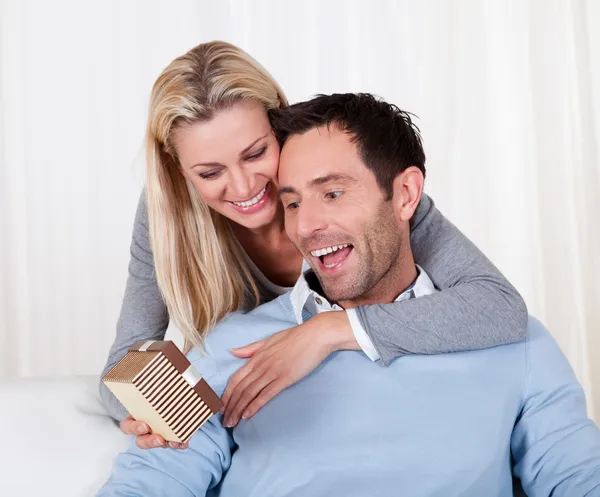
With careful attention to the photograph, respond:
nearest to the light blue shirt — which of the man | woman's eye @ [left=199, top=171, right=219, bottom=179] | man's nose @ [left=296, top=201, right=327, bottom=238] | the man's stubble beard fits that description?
the man

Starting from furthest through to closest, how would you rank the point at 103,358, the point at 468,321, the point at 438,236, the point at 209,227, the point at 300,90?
the point at 103,358 < the point at 300,90 < the point at 209,227 < the point at 438,236 < the point at 468,321

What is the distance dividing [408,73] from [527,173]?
0.61 meters

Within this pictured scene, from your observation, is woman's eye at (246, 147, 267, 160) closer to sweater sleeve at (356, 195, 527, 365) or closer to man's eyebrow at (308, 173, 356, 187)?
man's eyebrow at (308, 173, 356, 187)

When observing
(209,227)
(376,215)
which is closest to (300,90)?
(209,227)

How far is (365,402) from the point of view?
64.1 inches

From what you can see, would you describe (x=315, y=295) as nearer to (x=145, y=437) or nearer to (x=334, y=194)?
(x=334, y=194)

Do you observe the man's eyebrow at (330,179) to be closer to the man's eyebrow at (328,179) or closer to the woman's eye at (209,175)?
the man's eyebrow at (328,179)

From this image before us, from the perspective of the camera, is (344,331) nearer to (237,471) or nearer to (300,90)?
(237,471)

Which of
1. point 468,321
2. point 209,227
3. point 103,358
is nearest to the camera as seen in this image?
point 468,321

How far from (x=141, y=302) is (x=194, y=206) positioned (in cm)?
26

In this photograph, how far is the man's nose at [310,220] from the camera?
5.48ft

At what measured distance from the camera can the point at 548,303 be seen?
3549 millimetres

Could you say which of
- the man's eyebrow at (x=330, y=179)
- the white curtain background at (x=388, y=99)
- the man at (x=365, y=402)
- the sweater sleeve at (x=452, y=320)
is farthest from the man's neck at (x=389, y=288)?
the white curtain background at (x=388, y=99)

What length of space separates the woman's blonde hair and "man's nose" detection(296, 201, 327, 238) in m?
0.32
